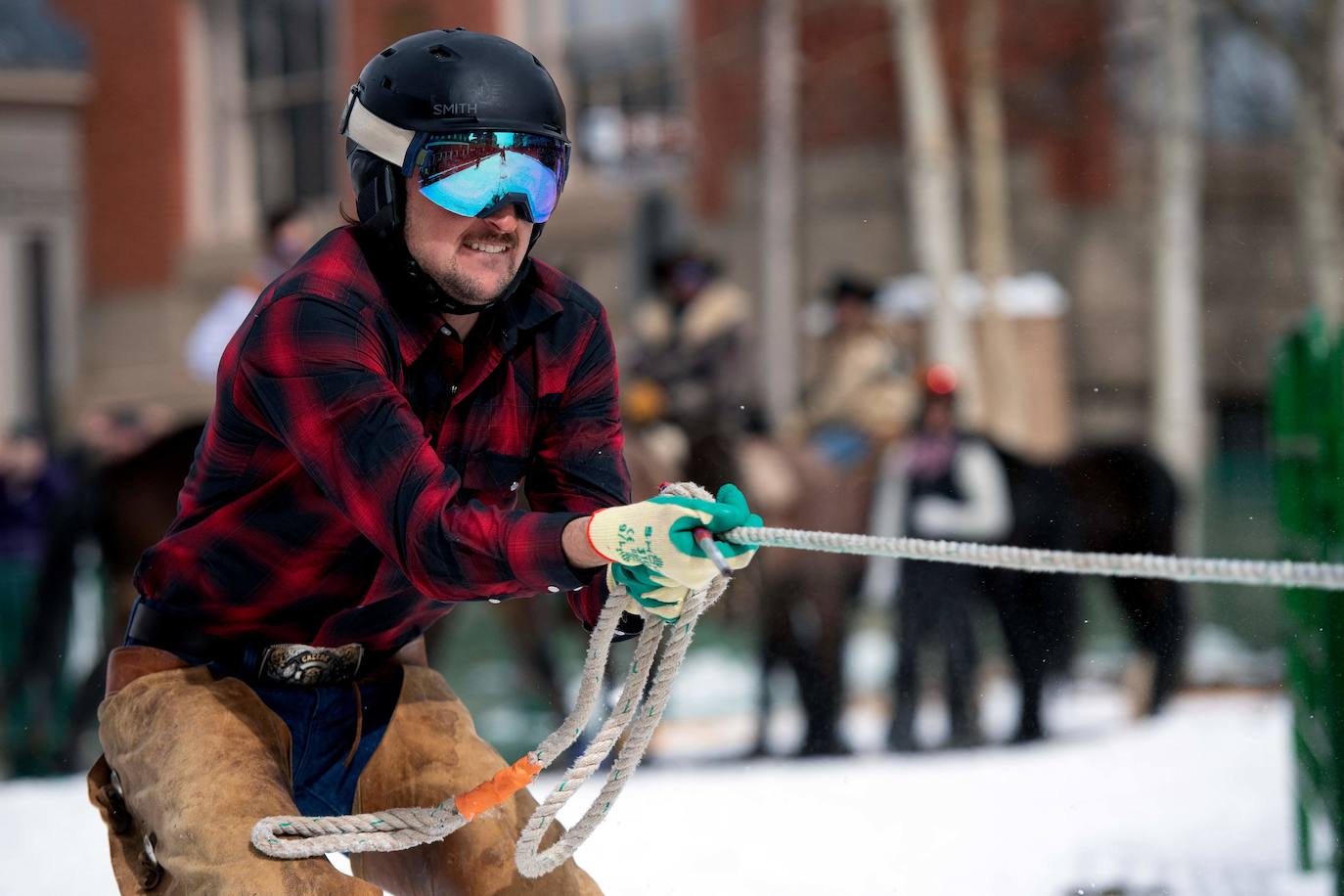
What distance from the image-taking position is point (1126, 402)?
1291cm

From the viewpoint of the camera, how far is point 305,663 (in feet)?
8.29

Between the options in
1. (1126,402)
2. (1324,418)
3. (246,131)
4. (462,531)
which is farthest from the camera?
(246,131)

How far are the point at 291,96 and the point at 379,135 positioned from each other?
42.5 ft

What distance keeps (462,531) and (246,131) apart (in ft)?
45.9

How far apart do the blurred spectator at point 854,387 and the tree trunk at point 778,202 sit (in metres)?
3.76

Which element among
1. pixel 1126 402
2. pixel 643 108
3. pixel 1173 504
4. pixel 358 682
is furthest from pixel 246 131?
pixel 358 682

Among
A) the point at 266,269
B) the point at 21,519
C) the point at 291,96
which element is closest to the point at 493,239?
the point at 266,269

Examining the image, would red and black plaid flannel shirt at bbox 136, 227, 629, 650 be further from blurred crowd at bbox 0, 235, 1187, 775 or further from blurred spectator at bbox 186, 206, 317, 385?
blurred crowd at bbox 0, 235, 1187, 775

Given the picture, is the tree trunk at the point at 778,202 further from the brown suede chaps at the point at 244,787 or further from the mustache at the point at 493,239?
the mustache at the point at 493,239

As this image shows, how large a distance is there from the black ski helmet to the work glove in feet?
1.64

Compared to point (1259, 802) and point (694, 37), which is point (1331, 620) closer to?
point (1259, 802)

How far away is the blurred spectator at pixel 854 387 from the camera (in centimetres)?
806

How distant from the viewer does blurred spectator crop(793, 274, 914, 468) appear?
806 cm

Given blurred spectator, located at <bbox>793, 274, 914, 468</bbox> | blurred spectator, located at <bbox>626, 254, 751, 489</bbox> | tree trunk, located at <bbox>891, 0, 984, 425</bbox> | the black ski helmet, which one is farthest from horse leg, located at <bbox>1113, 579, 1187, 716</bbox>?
the black ski helmet
